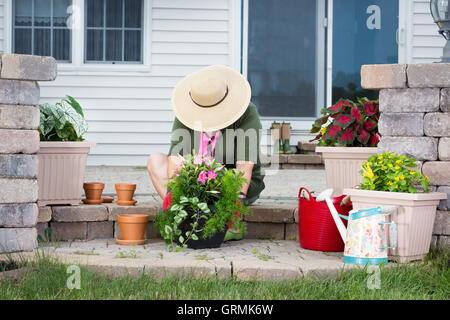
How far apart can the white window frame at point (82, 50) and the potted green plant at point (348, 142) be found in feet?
12.5

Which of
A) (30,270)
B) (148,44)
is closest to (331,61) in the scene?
(148,44)

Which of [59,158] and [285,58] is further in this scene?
[285,58]

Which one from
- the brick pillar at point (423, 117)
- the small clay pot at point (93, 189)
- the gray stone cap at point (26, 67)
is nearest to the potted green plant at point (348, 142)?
the brick pillar at point (423, 117)

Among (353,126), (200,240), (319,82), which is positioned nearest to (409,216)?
(353,126)

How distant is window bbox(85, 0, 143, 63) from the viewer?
732cm

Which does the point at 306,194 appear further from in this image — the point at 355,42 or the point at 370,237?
the point at 355,42

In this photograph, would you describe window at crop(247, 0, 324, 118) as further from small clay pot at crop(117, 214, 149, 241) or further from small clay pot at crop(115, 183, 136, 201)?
small clay pot at crop(117, 214, 149, 241)

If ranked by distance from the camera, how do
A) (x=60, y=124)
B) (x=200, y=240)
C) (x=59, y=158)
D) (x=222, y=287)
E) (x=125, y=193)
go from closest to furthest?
(x=222, y=287), (x=200, y=240), (x=59, y=158), (x=60, y=124), (x=125, y=193)

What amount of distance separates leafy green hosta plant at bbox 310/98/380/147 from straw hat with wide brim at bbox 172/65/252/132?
580 mm

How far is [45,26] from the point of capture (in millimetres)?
7316

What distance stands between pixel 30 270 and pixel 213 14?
16.4 feet

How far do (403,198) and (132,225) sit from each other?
159 cm

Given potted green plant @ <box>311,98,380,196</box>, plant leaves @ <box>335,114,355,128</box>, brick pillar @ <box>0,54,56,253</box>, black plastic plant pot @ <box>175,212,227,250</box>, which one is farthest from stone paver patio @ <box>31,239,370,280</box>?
plant leaves @ <box>335,114,355,128</box>
